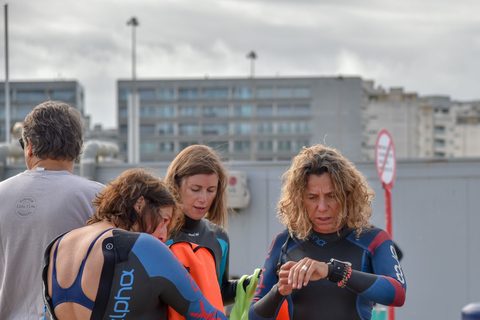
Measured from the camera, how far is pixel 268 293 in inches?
106

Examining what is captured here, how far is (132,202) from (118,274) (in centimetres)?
30

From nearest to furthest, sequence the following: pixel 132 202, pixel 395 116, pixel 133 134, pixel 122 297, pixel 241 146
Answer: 1. pixel 122 297
2. pixel 132 202
3. pixel 133 134
4. pixel 395 116
5. pixel 241 146

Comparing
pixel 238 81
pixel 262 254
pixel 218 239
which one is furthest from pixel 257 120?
pixel 218 239

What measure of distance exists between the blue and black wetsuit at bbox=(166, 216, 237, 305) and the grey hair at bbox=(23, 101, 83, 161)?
79 centimetres

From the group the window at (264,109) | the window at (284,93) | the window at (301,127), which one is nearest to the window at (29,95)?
the window at (264,109)

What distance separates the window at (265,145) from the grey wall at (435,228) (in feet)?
304

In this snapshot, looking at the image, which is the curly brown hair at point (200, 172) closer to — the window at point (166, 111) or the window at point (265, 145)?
the window at point (265, 145)

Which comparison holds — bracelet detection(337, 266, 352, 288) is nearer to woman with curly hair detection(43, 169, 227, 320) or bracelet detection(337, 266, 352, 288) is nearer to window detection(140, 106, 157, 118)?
woman with curly hair detection(43, 169, 227, 320)

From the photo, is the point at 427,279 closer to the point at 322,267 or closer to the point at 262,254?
the point at 262,254

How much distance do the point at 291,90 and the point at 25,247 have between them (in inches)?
4014

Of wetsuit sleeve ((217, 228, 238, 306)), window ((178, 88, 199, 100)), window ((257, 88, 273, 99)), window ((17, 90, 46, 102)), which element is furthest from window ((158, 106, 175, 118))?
wetsuit sleeve ((217, 228, 238, 306))

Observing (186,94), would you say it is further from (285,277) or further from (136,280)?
(136,280)

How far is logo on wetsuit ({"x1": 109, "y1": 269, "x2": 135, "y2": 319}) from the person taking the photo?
2.10m

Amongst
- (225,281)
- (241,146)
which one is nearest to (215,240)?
(225,281)
